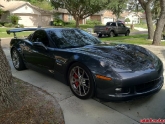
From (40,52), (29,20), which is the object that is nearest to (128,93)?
(40,52)

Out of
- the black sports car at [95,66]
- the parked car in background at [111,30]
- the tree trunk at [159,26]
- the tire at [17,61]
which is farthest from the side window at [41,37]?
the parked car in background at [111,30]

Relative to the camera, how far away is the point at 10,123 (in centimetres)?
259

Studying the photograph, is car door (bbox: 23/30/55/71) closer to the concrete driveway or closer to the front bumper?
the concrete driveway

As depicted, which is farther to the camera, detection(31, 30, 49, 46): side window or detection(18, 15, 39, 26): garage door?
detection(18, 15, 39, 26): garage door

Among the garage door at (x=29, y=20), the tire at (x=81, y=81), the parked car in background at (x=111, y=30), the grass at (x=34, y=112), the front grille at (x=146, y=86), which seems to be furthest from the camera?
the garage door at (x=29, y=20)

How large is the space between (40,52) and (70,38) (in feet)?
2.62

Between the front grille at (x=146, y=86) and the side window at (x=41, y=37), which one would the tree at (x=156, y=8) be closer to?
the side window at (x=41, y=37)

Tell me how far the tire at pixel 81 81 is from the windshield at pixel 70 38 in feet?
2.43

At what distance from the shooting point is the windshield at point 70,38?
4066 millimetres

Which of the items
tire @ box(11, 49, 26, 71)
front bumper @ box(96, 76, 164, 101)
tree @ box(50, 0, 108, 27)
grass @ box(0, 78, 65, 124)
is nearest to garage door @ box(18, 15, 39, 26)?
tree @ box(50, 0, 108, 27)

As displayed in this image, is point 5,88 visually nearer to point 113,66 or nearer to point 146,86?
point 113,66

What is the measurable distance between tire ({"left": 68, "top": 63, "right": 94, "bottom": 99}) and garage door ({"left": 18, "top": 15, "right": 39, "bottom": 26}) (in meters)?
33.7

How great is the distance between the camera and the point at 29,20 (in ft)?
116

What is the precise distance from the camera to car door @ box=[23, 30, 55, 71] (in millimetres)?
4035
